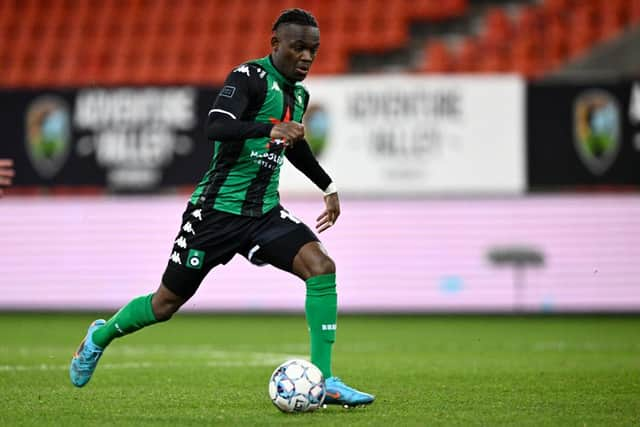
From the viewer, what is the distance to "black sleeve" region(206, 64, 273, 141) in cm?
582

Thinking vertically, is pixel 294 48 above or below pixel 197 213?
above

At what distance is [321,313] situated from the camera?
6.15m

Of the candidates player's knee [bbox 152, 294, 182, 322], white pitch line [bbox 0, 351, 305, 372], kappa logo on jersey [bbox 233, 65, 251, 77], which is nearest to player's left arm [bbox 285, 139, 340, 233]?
kappa logo on jersey [bbox 233, 65, 251, 77]

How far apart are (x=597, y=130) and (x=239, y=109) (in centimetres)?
1009

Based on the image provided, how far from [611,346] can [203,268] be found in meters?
5.74

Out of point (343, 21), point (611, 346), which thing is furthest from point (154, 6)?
point (611, 346)

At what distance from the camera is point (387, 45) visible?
17.7m

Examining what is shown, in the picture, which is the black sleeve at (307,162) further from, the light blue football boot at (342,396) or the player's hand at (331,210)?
the light blue football boot at (342,396)

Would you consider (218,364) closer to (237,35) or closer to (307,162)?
(307,162)

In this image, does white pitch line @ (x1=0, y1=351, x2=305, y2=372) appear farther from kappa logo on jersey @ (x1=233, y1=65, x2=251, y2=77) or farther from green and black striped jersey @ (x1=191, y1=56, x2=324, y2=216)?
kappa logo on jersey @ (x1=233, y1=65, x2=251, y2=77)

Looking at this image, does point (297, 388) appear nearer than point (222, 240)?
Yes

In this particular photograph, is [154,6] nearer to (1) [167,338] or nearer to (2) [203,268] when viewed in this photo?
(1) [167,338]

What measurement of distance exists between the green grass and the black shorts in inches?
28.8

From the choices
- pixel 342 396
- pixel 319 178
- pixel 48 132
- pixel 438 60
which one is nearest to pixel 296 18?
pixel 319 178
